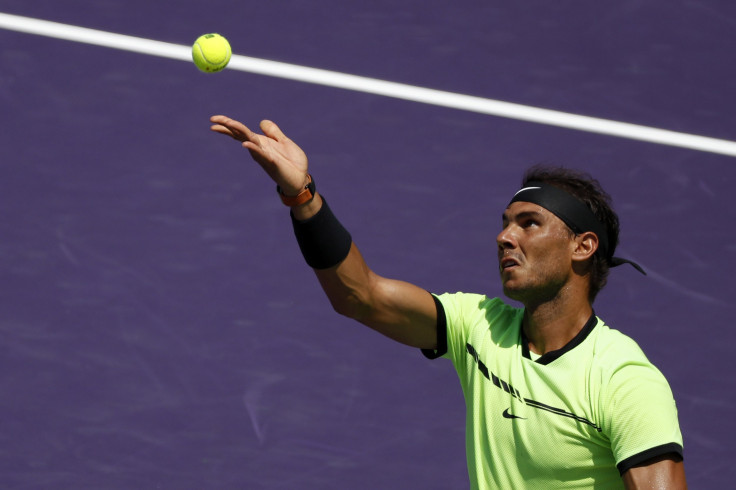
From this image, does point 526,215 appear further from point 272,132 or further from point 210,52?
point 210,52

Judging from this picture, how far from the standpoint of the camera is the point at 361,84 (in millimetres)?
7988

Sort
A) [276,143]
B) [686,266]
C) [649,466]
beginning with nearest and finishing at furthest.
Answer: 1. [649,466]
2. [276,143]
3. [686,266]

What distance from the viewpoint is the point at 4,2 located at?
8859 mm

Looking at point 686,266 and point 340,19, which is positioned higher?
point 340,19

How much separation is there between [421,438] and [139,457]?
1.46 meters

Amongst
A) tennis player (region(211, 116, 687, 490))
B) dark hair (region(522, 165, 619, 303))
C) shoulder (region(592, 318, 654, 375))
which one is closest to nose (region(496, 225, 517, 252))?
tennis player (region(211, 116, 687, 490))

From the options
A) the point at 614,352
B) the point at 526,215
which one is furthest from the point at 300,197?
the point at 614,352

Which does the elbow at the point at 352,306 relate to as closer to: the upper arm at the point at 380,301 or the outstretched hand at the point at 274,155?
the upper arm at the point at 380,301

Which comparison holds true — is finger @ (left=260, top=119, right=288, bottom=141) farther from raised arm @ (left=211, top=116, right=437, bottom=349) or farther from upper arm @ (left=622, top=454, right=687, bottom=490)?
upper arm @ (left=622, top=454, right=687, bottom=490)

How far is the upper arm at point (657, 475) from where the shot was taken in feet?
15.6

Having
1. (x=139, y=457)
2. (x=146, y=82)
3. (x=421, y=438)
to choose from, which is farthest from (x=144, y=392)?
(x=146, y=82)

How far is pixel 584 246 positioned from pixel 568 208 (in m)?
0.16

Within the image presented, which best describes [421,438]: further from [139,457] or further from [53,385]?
[53,385]

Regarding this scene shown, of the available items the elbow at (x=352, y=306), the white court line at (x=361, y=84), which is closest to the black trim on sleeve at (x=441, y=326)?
the elbow at (x=352, y=306)
